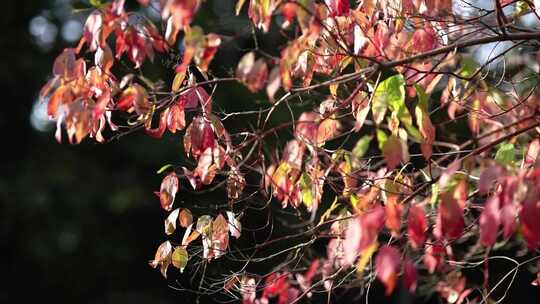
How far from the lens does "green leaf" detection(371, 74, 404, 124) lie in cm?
132

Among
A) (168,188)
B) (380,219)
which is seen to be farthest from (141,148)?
(380,219)

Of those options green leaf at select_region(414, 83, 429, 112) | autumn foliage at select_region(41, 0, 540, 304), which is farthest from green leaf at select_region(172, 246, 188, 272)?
green leaf at select_region(414, 83, 429, 112)

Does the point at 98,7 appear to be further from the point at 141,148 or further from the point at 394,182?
the point at 141,148

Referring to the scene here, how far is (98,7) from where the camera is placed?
52.9 inches

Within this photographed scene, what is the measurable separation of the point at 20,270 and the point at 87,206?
2.27 ft

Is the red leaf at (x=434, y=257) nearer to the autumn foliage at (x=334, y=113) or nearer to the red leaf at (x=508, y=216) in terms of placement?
the autumn foliage at (x=334, y=113)

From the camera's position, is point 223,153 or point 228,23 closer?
point 223,153

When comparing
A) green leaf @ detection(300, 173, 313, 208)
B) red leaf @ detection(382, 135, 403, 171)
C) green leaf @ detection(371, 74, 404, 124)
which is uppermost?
red leaf @ detection(382, 135, 403, 171)

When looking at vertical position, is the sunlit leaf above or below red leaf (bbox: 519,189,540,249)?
below

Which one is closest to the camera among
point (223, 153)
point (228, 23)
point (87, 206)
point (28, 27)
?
point (223, 153)

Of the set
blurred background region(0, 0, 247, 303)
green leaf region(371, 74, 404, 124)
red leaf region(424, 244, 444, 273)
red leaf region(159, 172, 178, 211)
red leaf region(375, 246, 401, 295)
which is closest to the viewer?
red leaf region(375, 246, 401, 295)

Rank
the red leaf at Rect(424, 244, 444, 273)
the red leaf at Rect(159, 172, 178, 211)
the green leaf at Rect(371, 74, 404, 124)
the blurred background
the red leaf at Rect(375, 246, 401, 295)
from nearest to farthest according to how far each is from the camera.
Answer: the red leaf at Rect(375, 246, 401, 295) → the green leaf at Rect(371, 74, 404, 124) → the red leaf at Rect(424, 244, 444, 273) → the red leaf at Rect(159, 172, 178, 211) → the blurred background

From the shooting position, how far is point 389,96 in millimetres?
1348

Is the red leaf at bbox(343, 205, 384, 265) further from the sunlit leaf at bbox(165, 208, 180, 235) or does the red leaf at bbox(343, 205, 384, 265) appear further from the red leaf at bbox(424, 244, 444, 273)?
the sunlit leaf at bbox(165, 208, 180, 235)
